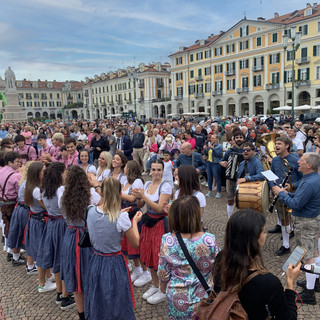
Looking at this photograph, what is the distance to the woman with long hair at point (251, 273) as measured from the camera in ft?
5.57

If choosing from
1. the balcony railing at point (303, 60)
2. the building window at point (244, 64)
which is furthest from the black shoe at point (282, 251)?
the building window at point (244, 64)

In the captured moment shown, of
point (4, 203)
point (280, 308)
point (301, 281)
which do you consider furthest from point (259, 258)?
point (4, 203)

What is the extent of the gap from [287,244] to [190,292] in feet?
10.6

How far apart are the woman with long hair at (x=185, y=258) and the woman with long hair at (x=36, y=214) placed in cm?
228

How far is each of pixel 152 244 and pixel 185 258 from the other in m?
1.50

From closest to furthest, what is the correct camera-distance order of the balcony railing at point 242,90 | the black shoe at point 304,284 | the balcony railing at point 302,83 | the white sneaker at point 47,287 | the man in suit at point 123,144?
the black shoe at point 304,284, the white sneaker at point 47,287, the man in suit at point 123,144, the balcony railing at point 302,83, the balcony railing at point 242,90

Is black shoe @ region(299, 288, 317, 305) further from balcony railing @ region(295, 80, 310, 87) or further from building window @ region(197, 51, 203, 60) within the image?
building window @ region(197, 51, 203, 60)

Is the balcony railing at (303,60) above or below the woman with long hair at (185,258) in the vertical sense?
above

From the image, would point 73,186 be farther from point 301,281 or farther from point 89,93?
point 89,93

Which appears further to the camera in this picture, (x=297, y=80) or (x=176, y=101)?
(x=176, y=101)

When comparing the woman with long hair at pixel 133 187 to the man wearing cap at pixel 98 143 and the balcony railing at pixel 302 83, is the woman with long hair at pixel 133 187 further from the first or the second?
the balcony railing at pixel 302 83

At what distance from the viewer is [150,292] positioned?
153 inches

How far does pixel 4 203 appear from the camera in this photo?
188 inches

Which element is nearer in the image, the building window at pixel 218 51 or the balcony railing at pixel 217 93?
the building window at pixel 218 51
